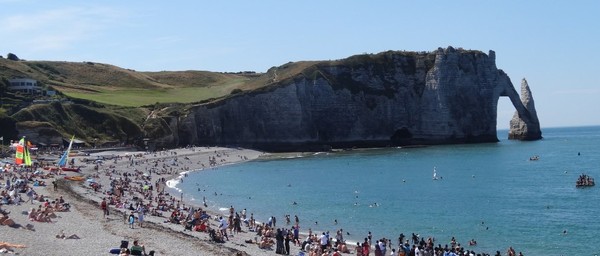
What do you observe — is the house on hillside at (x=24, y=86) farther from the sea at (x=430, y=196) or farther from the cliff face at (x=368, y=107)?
the sea at (x=430, y=196)

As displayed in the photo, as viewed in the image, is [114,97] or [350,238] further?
[114,97]

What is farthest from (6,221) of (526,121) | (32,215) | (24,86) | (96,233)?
(526,121)

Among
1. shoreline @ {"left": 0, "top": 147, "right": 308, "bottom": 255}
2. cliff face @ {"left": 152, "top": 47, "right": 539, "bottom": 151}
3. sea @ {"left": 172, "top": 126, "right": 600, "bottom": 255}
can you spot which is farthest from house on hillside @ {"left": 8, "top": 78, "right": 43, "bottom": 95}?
shoreline @ {"left": 0, "top": 147, "right": 308, "bottom": 255}

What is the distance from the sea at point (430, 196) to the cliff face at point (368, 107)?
1805cm

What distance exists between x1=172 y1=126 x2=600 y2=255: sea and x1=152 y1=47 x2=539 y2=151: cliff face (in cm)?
1805

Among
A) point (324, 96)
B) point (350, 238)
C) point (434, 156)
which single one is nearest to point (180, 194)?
point (350, 238)

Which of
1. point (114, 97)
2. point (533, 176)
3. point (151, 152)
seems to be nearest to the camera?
point (533, 176)

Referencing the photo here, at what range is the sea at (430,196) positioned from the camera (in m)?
36.1

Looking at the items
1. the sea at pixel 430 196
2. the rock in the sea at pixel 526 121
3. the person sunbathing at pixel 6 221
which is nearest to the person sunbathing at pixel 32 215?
the person sunbathing at pixel 6 221

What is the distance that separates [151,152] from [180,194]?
39068mm

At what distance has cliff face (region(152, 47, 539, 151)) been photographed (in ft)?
354

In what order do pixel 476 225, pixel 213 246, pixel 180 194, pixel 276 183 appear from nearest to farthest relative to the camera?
pixel 213 246, pixel 476 225, pixel 180 194, pixel 276 183

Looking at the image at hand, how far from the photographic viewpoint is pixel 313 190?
5744cm

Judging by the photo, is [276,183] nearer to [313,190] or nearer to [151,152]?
[313,190]
